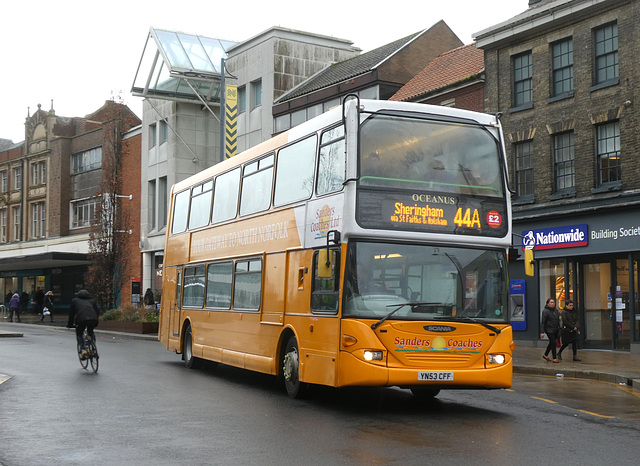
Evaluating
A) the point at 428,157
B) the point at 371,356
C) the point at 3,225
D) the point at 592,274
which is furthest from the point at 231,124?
the point at 3,225

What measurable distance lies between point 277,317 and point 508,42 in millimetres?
17847

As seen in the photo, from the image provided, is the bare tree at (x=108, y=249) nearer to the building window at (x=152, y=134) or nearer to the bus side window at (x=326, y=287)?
the building window at (x=152, y=134)

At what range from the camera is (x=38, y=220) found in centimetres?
6550

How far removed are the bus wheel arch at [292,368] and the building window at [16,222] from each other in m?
58.9

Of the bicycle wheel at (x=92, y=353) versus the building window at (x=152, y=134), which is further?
the building window at (x=152, y=134)

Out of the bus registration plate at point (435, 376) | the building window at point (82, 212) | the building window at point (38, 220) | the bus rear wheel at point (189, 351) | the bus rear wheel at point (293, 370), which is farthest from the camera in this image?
the building window at point (38, 220)

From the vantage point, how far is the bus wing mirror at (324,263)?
11.7m

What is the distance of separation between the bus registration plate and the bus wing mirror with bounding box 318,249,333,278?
5.97ft

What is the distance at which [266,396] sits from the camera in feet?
44.7

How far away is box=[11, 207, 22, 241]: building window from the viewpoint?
68062 millimetres

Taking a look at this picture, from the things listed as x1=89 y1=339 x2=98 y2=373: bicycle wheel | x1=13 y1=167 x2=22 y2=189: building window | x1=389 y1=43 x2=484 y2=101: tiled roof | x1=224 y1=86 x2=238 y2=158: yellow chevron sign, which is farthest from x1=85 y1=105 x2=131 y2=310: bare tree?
x1=13 y1=167 x2=22 y2=189: building window

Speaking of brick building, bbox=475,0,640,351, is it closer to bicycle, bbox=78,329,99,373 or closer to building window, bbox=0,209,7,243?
bicycle, bbox=78,329,99,373

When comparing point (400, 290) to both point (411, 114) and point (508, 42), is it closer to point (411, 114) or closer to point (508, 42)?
point (411, 114)

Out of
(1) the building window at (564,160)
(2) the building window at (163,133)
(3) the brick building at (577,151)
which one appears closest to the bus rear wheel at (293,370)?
(3) the brick building at (577,151)
